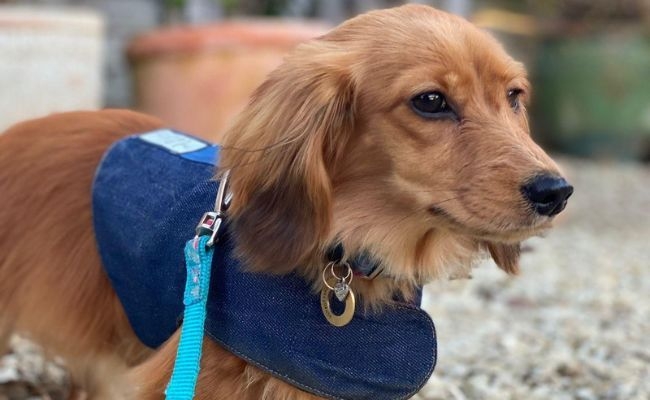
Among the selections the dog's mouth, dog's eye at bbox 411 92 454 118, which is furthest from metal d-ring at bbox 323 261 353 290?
dog's eye at bbox 411 92 454 118

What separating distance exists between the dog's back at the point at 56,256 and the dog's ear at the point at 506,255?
944 mm

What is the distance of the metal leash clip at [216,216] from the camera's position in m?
1.90

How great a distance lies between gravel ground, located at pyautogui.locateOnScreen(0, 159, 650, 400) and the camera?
2.88 meters

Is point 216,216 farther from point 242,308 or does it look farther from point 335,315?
point 335,315

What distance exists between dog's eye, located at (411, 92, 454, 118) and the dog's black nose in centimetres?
25

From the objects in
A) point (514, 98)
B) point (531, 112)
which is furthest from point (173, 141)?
point (531, 112)

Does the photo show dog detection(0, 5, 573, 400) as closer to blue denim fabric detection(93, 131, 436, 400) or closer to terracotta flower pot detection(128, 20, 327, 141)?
blue denim fabric detection(93, 131, 436, 400)

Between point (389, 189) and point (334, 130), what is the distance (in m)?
0.17

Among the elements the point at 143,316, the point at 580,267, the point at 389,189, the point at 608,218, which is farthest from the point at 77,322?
the point at 608,218

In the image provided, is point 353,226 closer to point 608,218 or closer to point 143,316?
point 143,316

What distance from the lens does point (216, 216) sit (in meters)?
1.93

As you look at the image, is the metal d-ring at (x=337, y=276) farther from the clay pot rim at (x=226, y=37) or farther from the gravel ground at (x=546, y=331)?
the clay pot rim at (x=226, y=37)

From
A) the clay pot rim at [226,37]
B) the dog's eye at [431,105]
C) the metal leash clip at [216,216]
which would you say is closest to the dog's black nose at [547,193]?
the dog's eye at [431,105]

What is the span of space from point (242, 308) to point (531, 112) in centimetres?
860
